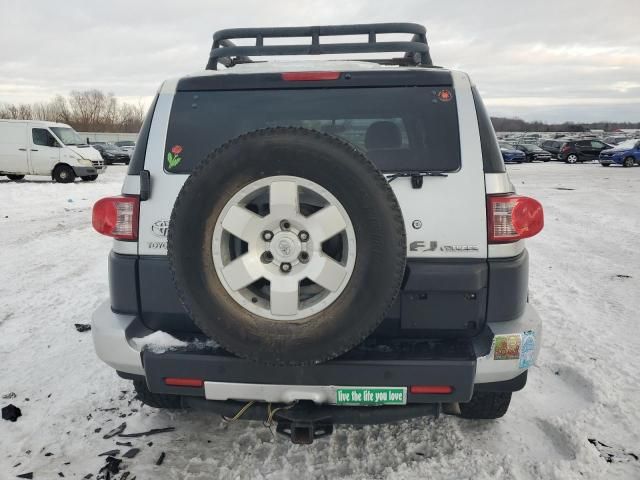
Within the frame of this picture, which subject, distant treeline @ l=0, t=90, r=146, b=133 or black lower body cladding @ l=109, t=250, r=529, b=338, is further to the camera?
distant treeline @ l=0, t=90, r=146, b=133

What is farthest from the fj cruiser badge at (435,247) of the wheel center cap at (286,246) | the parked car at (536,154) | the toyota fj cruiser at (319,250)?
the parked car at (536,154)

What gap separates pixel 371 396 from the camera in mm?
2301

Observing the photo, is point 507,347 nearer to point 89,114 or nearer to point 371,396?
point 371,396

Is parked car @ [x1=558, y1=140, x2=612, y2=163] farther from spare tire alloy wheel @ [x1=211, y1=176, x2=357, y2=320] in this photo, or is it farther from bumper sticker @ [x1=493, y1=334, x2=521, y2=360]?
spare tire alloy wheel @ [x1=211, y1=176, x2=357, y2=320]

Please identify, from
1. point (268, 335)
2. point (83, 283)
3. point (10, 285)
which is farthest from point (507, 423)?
point (10, 285)

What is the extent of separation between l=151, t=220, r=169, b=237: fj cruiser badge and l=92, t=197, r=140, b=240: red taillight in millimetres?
98

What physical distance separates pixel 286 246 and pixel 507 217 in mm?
1061

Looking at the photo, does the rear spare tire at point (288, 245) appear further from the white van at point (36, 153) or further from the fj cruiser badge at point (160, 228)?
the white van at point (36, 153)

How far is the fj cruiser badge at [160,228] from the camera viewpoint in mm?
2518

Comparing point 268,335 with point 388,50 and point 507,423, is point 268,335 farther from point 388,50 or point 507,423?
point 388,50

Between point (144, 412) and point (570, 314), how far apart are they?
3.88 meters

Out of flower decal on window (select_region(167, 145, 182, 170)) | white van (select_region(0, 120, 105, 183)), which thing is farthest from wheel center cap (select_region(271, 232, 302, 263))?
white van (select_region(0, 120, 105, 183))

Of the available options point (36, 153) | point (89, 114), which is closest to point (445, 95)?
point (36, 153)

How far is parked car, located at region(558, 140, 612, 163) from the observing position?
34219mm
